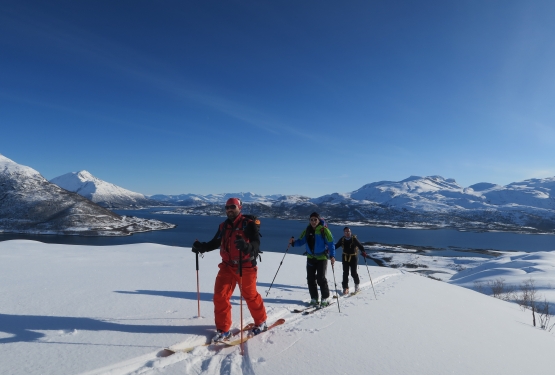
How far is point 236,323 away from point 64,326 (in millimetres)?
3063

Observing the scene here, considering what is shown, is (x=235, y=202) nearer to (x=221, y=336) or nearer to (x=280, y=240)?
(x=221, y=336)

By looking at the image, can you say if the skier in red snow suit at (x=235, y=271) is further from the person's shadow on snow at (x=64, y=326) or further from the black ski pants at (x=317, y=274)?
the black ski pants at (x=317, y=274)

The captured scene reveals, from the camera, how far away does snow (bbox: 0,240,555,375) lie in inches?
159

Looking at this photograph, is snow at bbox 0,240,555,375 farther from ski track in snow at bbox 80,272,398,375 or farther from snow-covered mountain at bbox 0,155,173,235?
snow-covered mountain at bbox 0,155,173,235

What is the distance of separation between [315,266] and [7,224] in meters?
156

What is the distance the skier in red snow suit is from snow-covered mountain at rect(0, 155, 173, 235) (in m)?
121

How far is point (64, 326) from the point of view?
511 cm

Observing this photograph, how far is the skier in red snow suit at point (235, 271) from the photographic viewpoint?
4996 mm

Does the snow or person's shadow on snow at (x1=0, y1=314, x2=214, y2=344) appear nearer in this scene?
the snow

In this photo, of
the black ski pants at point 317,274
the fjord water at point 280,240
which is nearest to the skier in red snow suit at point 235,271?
the black ski pants at point 317,274

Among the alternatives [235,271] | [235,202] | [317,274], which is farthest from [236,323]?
[317,274]

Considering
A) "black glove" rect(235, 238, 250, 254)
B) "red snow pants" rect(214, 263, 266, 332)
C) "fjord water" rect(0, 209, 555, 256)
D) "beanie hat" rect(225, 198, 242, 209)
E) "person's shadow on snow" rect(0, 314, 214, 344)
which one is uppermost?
"beanie hat" rect(225, 198, 242, 209)

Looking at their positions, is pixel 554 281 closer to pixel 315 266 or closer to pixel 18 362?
pixel 315 266

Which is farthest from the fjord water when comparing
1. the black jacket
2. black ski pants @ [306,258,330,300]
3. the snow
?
black ski pants @ [306,258,330,300]
